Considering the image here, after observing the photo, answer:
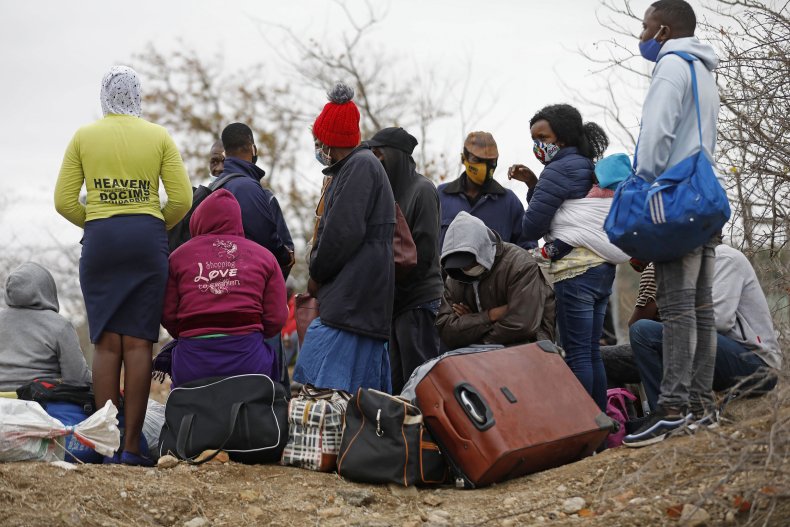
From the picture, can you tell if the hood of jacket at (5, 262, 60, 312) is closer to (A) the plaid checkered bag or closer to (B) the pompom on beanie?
(A) the plaid checkered bag

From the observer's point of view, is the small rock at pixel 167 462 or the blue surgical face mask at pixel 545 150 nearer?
the small rock at pixel 167 462

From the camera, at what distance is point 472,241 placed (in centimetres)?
519

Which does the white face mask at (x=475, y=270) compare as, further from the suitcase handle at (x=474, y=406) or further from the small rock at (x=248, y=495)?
the small rock at (x=248, y=495)

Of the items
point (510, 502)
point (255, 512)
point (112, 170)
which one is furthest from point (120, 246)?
point (510, 502)

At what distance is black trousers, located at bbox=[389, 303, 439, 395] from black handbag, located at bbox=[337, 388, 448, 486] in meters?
0.92

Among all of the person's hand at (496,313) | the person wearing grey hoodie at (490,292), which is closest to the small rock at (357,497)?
the person wearing grey hoodie at (490,292)

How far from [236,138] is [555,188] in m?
2.06

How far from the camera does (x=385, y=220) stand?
520 cm

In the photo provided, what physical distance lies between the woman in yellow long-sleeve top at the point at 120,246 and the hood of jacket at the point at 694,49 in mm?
2723

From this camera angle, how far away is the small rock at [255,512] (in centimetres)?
418

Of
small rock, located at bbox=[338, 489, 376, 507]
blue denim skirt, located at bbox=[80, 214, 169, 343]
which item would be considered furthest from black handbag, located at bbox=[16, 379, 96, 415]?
small rock, located at bbox=[338, 489, 376, 507]

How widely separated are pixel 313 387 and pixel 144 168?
1493mm

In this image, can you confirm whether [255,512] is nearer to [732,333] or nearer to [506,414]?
[506,414]

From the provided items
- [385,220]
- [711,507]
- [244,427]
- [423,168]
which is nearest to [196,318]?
[244,427]
